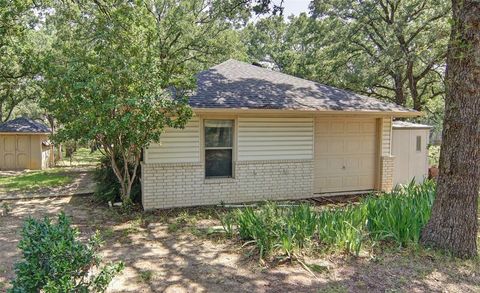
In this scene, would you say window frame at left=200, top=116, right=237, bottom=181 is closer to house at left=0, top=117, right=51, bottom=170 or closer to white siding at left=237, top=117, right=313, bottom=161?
white siding at left=237, top=117, right=313, bottom=161

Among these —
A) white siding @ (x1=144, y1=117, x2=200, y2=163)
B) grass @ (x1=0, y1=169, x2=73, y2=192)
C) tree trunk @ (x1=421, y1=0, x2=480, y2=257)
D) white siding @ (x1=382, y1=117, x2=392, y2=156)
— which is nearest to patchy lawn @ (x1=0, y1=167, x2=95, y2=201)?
grass @ (x1=0, y1=169, x2=73, y2=192)

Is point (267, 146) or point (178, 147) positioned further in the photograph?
point (267, 146)

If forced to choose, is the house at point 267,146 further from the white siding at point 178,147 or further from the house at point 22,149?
the house at point 22,149

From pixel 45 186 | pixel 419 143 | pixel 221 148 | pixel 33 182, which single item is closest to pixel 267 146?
pixel 221 148

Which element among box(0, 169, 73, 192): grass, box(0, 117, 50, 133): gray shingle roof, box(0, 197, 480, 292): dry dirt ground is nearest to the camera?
box(0, 197, 480, 292): dry dirt ground

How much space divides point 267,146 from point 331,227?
4.29 m

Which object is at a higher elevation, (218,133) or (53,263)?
(218,133)

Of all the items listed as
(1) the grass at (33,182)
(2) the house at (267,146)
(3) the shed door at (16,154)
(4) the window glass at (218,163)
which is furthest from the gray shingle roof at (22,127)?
(4) the window glass at (218,163)

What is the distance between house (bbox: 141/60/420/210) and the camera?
28.0 ft

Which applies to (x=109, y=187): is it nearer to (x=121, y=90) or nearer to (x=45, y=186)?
(x=121, y=90)

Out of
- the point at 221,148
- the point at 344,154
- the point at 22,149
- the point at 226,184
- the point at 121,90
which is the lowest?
the point at 226,184

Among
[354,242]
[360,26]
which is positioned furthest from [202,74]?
[360,26]

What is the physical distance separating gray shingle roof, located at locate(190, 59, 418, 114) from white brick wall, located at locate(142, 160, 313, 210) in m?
1.53

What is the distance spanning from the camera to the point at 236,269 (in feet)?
15.8
